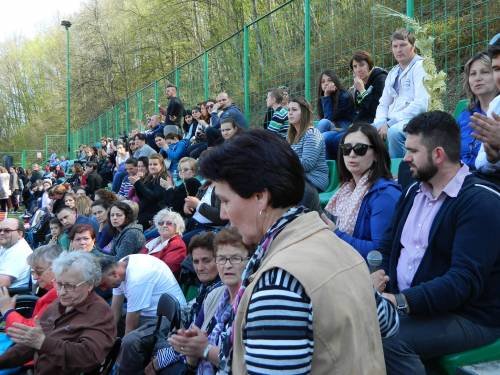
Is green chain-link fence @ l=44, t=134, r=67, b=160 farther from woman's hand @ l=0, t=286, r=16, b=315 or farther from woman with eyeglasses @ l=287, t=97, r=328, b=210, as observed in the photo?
woman's hand @ l=0, t=286, r=16, b=315

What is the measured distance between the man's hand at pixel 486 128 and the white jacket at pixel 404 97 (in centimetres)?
228

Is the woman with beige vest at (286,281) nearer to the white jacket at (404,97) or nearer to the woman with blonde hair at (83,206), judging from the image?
the white jacket at (404,97)

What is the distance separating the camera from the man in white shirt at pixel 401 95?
5109mm

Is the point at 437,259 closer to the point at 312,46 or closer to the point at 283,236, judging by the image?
the point at 283,236

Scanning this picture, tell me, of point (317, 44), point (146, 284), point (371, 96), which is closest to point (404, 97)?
point (371, 96)

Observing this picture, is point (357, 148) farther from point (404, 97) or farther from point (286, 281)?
point (286, 281)

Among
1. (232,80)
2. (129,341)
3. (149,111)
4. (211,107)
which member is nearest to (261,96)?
(211,107)

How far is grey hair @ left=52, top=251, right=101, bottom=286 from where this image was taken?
3870mm

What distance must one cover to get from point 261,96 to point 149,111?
35.8 ft

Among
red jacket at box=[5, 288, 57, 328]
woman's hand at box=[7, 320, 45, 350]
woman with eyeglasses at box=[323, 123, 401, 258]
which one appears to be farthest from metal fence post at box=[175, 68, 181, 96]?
woman's hand at box=[7, 320, 45, 350]

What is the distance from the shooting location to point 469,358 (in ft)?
8.55

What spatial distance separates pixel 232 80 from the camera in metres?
11.7

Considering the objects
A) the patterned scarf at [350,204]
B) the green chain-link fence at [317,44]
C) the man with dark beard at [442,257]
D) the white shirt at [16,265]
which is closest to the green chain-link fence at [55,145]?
the green chain-link fence at [317,44]

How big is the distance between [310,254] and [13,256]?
5984 mm
